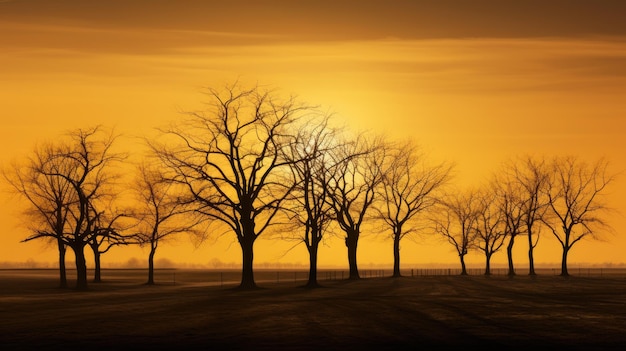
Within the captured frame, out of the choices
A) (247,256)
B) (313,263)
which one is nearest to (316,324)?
(247,256)

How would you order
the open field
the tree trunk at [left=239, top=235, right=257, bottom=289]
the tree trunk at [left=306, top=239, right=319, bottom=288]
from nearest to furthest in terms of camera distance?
1. the open field
2. the tree trunk at [left=239, top=235, right=257, bottom=289]
3. the tree trunk at [left=306, top=239, right=319, bottom=288]

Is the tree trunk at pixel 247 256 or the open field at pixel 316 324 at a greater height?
the tree trunk at pixel 247 256

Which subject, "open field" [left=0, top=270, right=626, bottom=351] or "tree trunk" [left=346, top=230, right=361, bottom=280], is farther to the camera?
"tree trunk" [left=346, top=230, right=361, bottom=280]

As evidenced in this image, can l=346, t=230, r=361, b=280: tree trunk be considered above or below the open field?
above

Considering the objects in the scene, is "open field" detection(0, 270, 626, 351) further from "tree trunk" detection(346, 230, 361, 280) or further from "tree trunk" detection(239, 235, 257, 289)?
"tree trunk" detection(346, 230, 361, 280)

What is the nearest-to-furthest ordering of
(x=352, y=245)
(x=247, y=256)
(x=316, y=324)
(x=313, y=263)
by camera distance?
(x=316, y=324)
(x=247, y=256)
(x=313, y=263)
(x=352, y=245)

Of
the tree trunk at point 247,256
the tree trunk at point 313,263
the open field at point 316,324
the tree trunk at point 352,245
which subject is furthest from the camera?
the tree trunk at point 352,245

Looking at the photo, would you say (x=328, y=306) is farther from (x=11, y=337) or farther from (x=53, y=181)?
(x=53, y=181)

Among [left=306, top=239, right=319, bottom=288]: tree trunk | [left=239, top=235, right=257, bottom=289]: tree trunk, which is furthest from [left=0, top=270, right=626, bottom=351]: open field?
[left=306, top=239, right=319, bottom=288]: tree trunk

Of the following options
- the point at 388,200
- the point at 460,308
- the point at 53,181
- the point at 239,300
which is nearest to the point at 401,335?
the point at 460,308

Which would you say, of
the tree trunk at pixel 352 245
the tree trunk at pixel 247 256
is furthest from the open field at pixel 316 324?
the tree trunk at pixel 352 245

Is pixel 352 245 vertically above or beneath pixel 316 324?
above

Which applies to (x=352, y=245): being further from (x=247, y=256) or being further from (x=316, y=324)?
(x=316, y=324)

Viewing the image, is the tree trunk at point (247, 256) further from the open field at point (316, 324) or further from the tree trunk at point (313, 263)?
the open field at point (316, 324)
